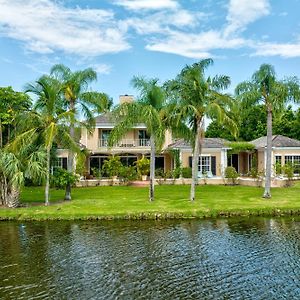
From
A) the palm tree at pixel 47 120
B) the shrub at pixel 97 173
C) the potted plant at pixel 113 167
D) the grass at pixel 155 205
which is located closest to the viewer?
the grass at pixel 155 205

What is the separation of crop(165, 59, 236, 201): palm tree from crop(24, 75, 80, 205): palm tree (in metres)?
6.34

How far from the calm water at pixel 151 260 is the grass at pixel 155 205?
1374mm

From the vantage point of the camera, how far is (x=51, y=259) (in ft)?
46.1

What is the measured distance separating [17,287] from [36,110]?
49.6 feet

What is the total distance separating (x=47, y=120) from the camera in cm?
2448

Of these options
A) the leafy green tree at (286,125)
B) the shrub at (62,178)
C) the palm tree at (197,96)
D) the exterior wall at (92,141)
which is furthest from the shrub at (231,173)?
the leafy green tree at (286,125)

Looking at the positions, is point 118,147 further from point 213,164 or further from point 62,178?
point 62,178

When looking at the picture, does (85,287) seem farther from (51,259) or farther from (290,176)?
(290,176)

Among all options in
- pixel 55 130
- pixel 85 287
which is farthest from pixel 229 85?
pixel 85 287

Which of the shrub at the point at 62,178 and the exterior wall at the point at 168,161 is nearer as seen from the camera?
the shrub at the point at 62,178

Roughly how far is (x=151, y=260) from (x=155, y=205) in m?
9.69

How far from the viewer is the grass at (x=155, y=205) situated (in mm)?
21609

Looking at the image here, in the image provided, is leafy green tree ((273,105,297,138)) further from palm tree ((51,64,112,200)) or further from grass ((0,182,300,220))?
palm tree ((51,64,112,200))

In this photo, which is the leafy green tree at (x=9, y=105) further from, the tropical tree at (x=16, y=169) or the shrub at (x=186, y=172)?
the shrub at (x=186, y=172)
